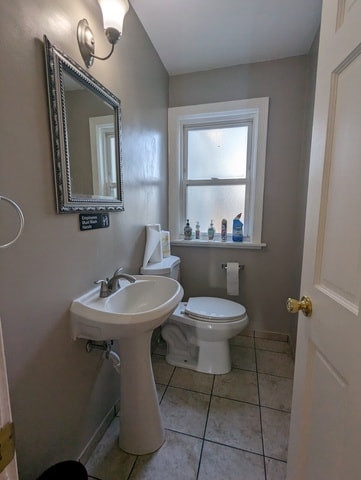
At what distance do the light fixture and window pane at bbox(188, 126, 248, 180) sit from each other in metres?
1.25

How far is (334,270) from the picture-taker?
0.65 m

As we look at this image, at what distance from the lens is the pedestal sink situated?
96cm

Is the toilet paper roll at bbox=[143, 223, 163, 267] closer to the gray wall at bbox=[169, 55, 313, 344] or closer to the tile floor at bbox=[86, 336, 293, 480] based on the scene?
the gray wall at bbox=[169, 55, 313, 344]

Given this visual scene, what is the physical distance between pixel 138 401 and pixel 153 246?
3.14 ft

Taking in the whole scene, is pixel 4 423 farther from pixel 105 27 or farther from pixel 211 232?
pixel 211 232

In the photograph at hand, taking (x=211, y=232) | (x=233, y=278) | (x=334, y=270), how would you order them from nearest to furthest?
(x=334, y=270), (x=233, y=278), (x=211, y=232)

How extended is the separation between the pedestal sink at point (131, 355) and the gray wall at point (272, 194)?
3.31 ft

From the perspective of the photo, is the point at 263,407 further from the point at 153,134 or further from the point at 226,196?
the point at 153,134

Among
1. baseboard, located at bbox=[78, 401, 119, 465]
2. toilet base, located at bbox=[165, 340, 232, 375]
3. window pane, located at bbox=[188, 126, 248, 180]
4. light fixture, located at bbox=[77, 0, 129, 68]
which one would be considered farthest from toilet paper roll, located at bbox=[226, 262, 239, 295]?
light fixture, located at bbox=[77, 0, 129, 68]

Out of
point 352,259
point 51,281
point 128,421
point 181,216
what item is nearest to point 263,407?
point 128,421

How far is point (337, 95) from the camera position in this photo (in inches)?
25.3

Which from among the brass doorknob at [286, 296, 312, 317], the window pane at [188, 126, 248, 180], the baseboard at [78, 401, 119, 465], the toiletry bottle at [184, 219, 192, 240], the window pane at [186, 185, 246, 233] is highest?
the window pane at [188, 126, 248, 180]

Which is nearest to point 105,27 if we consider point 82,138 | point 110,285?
point 82,138

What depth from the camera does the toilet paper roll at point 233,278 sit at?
6.77 feet
